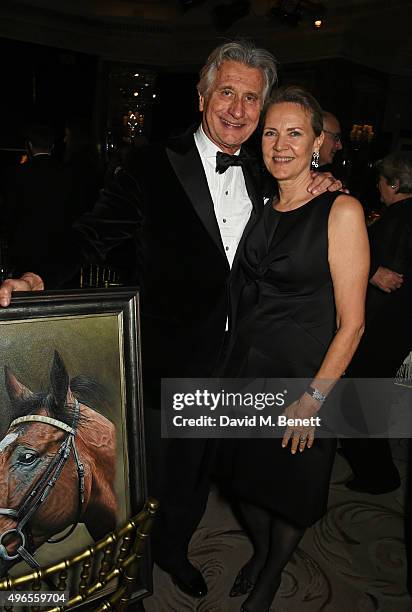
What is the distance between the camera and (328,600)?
6.90ft

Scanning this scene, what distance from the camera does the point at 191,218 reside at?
1.83 metres

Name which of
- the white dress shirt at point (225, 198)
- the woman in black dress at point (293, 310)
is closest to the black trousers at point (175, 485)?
the woman in black dress at point (293, 310)

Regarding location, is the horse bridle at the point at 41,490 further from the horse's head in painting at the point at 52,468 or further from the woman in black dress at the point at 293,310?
the woman in black dress at the point at 293,310

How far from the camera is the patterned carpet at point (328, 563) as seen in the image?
6.83ft

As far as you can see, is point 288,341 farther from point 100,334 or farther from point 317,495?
point 100,334

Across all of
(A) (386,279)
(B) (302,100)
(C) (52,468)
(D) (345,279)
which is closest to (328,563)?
(D) (345,279)

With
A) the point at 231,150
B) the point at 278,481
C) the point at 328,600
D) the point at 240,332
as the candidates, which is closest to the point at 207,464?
the point at 278,481

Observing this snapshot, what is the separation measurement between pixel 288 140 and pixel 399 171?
5.21 ft

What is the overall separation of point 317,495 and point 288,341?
52 centimetres

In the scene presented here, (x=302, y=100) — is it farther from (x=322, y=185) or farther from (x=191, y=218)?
(x=191, y=218)

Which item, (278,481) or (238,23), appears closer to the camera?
(278,481)

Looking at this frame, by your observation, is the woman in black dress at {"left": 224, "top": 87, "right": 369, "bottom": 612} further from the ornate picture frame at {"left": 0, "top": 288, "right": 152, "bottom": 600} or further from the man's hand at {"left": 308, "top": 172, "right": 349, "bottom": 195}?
the ornate picture frame at {"left": 0, "top": 288, "right": 152, "bottom": 600}

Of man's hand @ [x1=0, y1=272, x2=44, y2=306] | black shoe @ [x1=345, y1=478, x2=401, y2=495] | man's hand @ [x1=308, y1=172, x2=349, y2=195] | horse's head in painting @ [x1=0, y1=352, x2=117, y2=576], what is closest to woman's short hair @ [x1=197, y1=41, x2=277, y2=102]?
man's hand @ [x1=308, y1=172, x2=349, y2=195]

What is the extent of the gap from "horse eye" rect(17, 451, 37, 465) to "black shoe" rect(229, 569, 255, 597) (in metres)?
1.34
